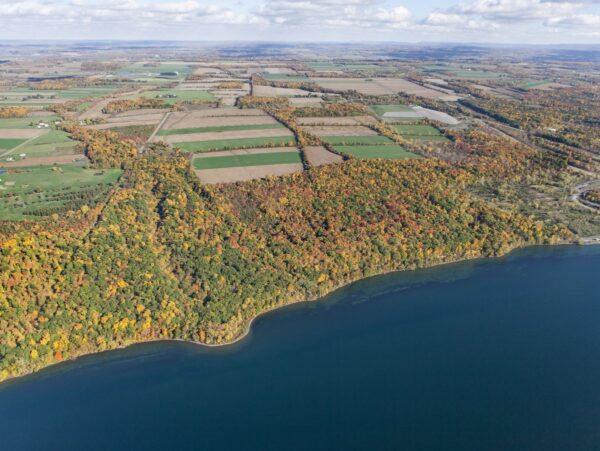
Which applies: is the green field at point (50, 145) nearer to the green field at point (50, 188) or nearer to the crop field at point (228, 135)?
the green field at point (50, 188)

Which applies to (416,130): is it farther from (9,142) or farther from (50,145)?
(9,142)

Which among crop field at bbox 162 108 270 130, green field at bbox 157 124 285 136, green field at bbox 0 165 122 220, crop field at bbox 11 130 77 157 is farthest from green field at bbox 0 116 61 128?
green field at bbox 0 165 122 220

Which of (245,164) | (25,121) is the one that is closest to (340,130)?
(245,164)

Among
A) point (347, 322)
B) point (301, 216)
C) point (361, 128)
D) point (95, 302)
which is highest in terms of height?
point (361, 128)

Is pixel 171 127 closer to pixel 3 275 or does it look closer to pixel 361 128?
pixel 361 128

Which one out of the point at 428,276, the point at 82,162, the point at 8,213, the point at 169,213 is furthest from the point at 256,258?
the point at 82,162

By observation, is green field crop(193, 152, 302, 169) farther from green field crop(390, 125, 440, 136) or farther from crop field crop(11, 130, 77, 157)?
green field crop(390, 125, 440, 136)

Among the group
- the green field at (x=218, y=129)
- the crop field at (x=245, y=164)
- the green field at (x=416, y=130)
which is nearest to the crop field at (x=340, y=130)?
the green field at (x=416, y=130)
